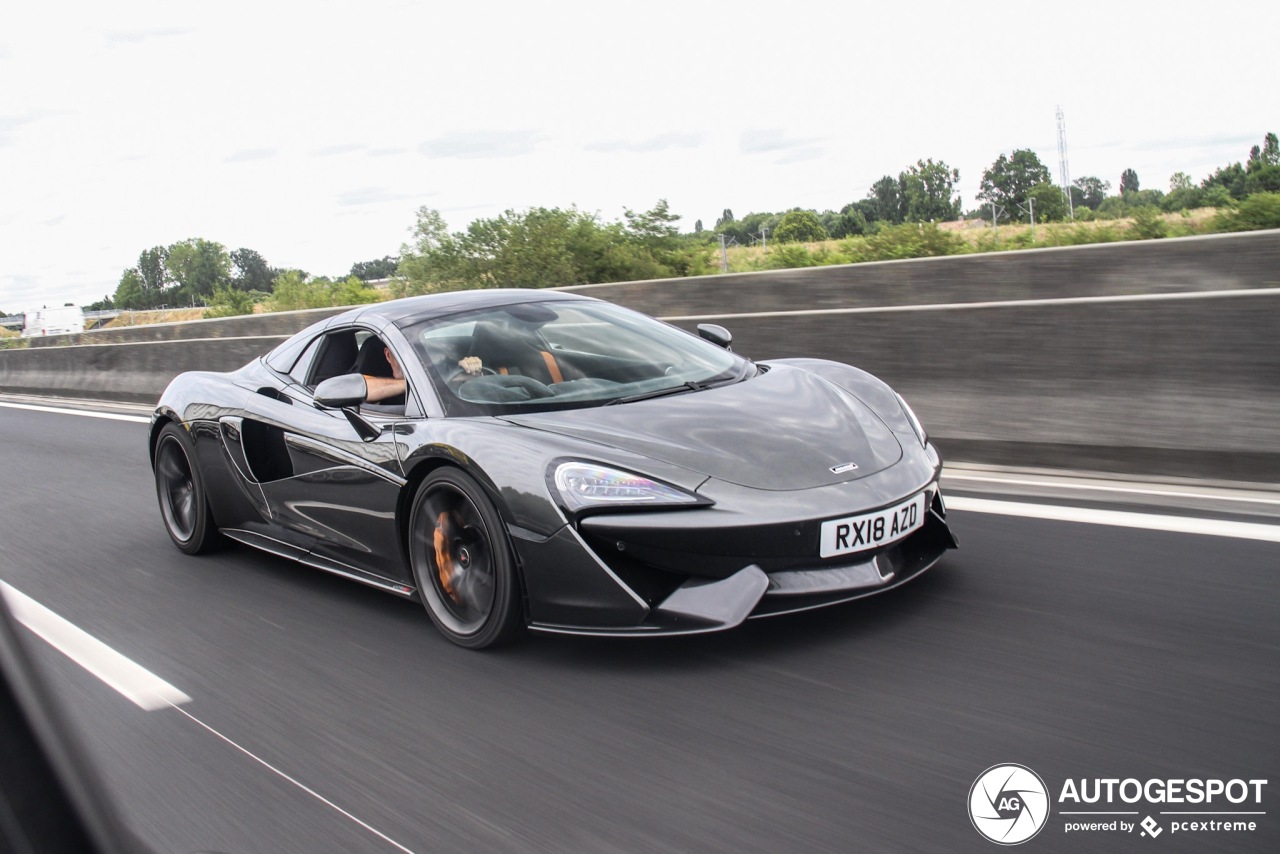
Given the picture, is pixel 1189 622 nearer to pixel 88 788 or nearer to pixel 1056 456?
pixel 1056 456

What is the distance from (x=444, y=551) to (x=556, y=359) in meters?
1.00

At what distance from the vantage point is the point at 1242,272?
1033cm

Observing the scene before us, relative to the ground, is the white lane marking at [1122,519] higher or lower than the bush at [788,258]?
lower

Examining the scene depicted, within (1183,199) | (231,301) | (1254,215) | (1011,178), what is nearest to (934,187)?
(1011,178)

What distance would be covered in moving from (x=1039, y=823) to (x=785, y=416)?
6.63 feet

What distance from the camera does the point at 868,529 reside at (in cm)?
394

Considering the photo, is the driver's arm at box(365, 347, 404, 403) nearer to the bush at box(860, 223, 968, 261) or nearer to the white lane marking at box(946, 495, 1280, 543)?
the white lane marking at box(946, 495, 1280, 543)

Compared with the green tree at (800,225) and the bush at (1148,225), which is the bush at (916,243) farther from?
the green tree at (800,225)

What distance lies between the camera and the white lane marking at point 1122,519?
4.91 m

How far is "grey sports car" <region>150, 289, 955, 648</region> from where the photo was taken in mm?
3816

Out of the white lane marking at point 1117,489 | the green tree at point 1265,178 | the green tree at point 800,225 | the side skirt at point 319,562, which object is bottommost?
the white lane marking at point 1117,489

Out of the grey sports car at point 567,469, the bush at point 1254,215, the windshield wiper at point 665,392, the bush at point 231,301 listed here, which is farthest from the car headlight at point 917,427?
the bush at point 231,301

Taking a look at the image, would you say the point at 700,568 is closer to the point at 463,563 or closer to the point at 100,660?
the point at 463,563

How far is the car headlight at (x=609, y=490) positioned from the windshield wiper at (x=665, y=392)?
2.10ft
